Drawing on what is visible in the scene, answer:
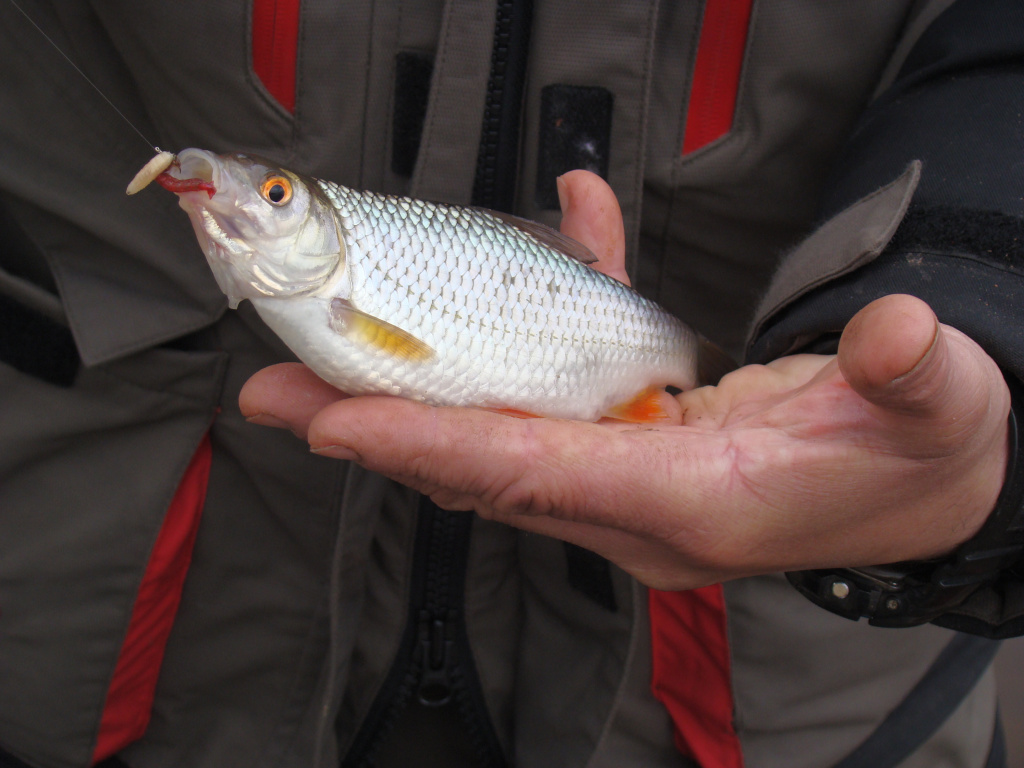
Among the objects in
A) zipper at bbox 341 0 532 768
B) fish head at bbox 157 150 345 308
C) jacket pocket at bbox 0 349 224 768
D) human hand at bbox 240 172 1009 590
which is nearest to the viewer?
human hand at bbox 240 172 1009 590

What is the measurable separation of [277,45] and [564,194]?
54cm

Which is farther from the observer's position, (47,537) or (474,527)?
(474,527)

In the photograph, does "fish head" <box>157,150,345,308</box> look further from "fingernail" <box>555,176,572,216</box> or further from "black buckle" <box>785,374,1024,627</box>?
"black buckle" <box>785,374,1024,627</box>

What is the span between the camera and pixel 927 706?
128cm

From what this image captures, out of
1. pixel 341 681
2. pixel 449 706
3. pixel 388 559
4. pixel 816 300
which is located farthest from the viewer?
pixel 449 706

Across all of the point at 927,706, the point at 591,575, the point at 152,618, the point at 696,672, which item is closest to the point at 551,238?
the point at 591,575

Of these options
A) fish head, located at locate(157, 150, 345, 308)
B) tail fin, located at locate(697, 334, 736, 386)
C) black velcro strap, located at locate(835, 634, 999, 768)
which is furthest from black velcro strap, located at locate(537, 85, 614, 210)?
black velcro strap, located at locate(835, 634, 999, 768)

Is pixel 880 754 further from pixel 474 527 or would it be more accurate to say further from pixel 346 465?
pixel 346 465

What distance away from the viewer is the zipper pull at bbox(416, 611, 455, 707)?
1.49 meters

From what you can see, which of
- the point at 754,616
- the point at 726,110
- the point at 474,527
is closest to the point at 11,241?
the point at 474,527

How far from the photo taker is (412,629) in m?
1.49

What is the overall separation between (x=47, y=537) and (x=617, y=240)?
118 cm

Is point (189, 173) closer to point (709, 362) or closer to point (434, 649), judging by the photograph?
point (709, 362)

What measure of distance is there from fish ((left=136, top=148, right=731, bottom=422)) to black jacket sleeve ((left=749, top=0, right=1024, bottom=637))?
318 mm
